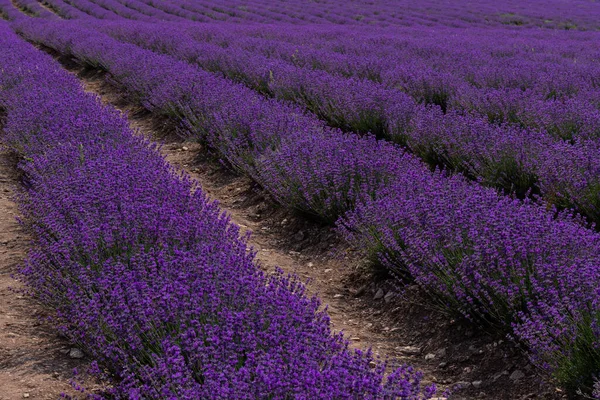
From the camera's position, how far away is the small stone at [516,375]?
8.04 feet

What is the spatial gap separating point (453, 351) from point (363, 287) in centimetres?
79

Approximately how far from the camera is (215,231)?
9.56ft

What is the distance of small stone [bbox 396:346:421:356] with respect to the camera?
2821 millimetres

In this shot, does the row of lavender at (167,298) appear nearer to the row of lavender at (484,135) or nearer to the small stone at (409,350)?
the small stone at (409,350)

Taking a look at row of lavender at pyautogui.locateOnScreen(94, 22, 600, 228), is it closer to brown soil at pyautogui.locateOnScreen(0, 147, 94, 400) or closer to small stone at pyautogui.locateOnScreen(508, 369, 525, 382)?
small stone at pyautogui.locateOnScreen(508, 369, 525, 382)

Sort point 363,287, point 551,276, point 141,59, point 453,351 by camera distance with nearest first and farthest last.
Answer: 1. point 551,276
2. point 453,351
3. point 363,287
4. point 141,59

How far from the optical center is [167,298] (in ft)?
6.82

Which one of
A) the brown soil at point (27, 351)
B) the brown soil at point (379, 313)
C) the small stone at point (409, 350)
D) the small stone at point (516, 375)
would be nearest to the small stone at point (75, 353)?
the brown soil at point (27, 351)

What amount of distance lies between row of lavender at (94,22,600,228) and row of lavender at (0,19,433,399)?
1.96 meters

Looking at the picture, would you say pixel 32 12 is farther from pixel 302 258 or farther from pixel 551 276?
pixel 551 276

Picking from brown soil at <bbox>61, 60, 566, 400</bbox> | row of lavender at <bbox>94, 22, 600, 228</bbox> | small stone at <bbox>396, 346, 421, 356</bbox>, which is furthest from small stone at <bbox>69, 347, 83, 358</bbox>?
row of lavender at <bbox>94, 22, 600, 228</bbox>

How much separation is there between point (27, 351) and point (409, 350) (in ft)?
5.30

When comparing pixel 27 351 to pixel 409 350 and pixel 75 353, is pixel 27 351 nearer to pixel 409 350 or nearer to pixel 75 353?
pixel 75 353

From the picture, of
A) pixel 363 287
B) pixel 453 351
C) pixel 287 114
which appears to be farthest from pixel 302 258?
pixel 287 114
